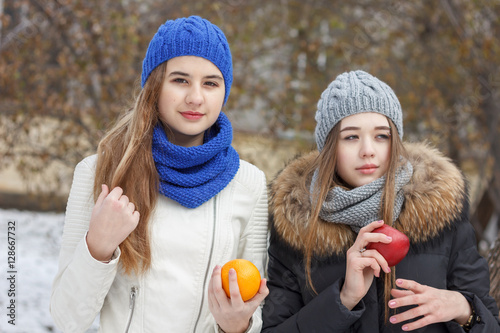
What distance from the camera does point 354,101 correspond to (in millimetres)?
2166

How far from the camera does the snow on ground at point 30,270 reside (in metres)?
4.22

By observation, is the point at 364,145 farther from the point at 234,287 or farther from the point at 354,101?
the point at 234,287

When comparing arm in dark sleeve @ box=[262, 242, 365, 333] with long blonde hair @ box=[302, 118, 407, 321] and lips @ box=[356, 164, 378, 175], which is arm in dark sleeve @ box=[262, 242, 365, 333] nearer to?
long blonde hair @ box=[302, 118, 407, 321]

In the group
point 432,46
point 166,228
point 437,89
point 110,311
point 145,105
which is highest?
point 432,46

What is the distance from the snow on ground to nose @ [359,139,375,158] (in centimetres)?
219

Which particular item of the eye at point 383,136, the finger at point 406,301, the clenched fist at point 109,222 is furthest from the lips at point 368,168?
the clenched fist at point 109,222

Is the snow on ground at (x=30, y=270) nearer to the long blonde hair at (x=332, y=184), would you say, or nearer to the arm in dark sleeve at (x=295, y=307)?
the arm in dark sleeve at (x=295, y=307)

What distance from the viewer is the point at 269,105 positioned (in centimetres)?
567

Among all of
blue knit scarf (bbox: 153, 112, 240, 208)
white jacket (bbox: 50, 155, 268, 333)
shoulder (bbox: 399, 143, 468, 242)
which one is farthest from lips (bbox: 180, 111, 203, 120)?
shoulder (bbox: 399, 143, 468, 242)

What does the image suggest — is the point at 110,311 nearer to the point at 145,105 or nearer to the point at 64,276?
the point at 64,276

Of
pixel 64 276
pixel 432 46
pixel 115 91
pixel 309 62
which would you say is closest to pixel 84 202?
pixel 64 276

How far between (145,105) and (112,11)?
2815 millimetres

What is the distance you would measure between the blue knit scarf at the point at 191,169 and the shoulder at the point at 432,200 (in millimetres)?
727

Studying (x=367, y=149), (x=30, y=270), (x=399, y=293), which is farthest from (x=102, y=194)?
(x=30, y=270)
